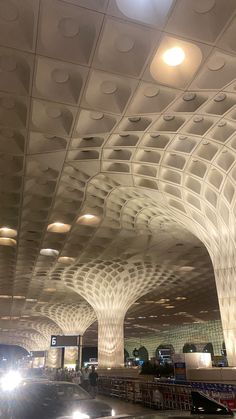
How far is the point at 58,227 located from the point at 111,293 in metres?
13.8

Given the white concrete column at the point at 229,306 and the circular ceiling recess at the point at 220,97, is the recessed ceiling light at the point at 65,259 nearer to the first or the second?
the white concrete column at the point at 229,306

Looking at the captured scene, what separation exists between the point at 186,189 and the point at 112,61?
6712mm

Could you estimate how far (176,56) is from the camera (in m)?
8.01

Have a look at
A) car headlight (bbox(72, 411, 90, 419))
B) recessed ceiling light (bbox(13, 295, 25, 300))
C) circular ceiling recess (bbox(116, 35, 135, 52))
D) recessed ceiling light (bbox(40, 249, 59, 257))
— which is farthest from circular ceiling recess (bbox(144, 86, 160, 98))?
recessed ceiling light (bbox(13, 295, 25, 300))

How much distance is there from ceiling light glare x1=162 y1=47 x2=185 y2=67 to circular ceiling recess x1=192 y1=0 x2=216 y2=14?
3.20 ft

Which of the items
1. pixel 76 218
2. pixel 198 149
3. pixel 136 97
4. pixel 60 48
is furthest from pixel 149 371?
pixel 60 48

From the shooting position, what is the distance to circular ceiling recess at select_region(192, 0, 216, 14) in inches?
265

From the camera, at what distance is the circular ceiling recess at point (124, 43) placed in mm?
7480

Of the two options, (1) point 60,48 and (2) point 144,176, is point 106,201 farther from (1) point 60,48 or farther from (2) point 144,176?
(1) point 60,48

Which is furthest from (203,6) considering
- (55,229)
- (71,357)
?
(71,357)

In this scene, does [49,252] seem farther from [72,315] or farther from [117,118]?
[72,315]

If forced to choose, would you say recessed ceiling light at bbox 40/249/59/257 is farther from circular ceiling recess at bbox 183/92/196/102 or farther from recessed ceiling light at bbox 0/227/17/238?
circular ceiling recess at bbox 183/92/196/102

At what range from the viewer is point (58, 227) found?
1936 cm

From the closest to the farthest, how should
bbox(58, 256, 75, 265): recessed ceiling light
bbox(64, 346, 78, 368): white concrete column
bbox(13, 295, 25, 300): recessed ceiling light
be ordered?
bbox(58, 256, 75, 265): recessed ceiling light → bbox(13, 295, 25, 300): recessed ceiling light → bbox(64, 346, 78, 368): white concrete column
